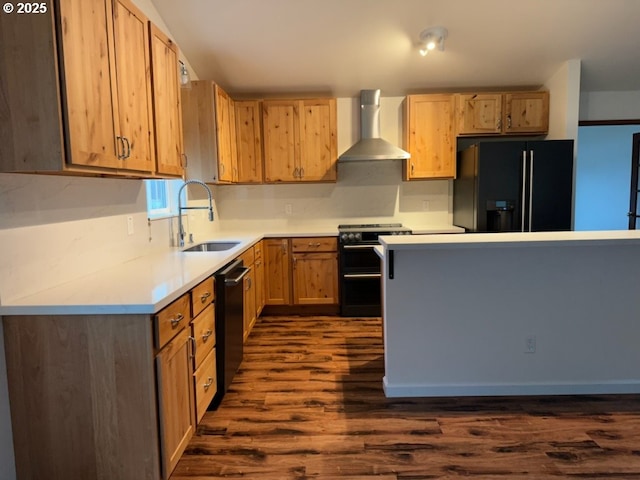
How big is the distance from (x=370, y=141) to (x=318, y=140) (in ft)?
1.84

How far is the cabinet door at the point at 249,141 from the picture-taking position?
4.21 meters

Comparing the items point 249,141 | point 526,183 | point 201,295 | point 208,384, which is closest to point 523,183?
point 526,183

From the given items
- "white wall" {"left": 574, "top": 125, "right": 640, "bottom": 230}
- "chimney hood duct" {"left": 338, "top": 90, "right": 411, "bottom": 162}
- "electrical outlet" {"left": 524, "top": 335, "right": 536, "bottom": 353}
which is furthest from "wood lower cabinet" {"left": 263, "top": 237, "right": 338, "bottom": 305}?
"white wall" {"left": 574, "top": 125, "right": 640, "bottom": 230}

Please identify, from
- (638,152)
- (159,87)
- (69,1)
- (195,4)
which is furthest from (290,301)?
(638,152)

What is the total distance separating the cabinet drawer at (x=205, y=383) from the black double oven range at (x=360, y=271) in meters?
1.99

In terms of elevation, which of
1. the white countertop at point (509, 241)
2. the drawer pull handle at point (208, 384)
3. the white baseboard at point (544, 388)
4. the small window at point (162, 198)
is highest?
the small window at point (162, 198)

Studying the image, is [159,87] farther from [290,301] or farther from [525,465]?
[525,465]

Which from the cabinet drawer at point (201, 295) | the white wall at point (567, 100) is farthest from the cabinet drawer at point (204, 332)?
the white wall at point (567, 100)

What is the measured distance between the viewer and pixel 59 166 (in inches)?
58.0

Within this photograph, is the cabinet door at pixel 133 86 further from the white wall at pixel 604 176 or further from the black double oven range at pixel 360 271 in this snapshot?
the white wall at pixel 604 176

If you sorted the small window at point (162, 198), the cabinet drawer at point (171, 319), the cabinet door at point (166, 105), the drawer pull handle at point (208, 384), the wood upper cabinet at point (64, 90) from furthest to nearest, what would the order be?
1. the small window at point (162, 198)
2. the cabinet door at point (166, 105)
3. the drawer pull handle at point (208, 384)
4. the cabinet drawer at point (171, 319)
5. the wood upper cabinet at point (64, 90)

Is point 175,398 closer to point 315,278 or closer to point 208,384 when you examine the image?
point 208,384

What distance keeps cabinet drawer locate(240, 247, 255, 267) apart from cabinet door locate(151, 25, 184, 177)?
2.93ft

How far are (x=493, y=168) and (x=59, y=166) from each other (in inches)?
136
